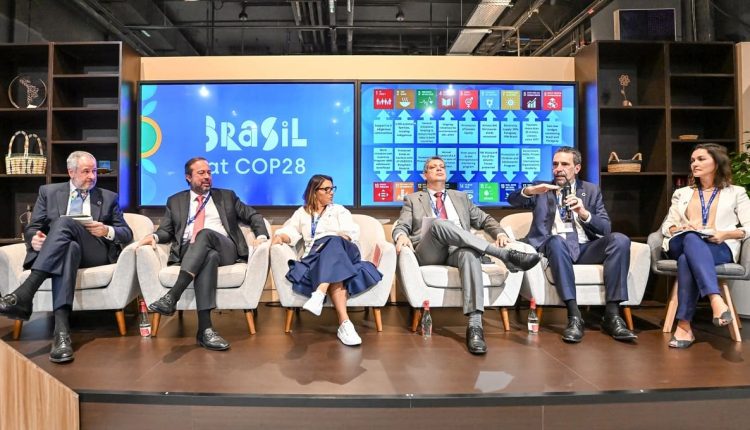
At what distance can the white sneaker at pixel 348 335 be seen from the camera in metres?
3.00

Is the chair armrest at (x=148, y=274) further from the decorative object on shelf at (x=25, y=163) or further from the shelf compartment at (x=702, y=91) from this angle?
the shelf compartment at (x=702, y=91)

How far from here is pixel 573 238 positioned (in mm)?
3479

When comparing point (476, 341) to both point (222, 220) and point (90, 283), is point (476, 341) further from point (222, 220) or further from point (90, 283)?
point (90, 283)

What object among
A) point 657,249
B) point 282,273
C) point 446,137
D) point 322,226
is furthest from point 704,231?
point 282,273

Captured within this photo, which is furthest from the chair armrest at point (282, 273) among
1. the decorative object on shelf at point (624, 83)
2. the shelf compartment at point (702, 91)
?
the shelf compartment at point (702, 91)

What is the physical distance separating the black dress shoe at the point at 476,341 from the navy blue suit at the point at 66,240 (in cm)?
240

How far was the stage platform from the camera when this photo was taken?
7.04ft

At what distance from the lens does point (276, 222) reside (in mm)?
4605

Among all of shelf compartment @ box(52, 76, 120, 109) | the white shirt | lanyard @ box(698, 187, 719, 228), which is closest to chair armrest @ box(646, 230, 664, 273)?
lanyard @ box(698, 187, 719, 228)

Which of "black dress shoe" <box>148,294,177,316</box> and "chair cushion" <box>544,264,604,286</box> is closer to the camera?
"black dress shoe" <box>148,294,177,316</box>

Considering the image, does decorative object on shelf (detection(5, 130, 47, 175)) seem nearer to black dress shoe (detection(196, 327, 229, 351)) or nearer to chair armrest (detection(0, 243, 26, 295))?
chair armrest (detection(0, 243, 26, 295))

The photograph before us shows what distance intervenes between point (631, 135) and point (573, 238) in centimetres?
187

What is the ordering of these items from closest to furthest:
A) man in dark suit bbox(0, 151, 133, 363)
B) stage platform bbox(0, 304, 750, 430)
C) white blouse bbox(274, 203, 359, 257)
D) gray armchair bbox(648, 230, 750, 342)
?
stage platform bbox(0, 304, 750, 430)
man in dark suit bbox(0, 151, 133, 363)
gray armchair bbox(648, 230, 750, 342)
white blouse bbox(274, 203, 359, 257)

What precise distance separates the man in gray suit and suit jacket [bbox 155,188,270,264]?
1104 millimetres
